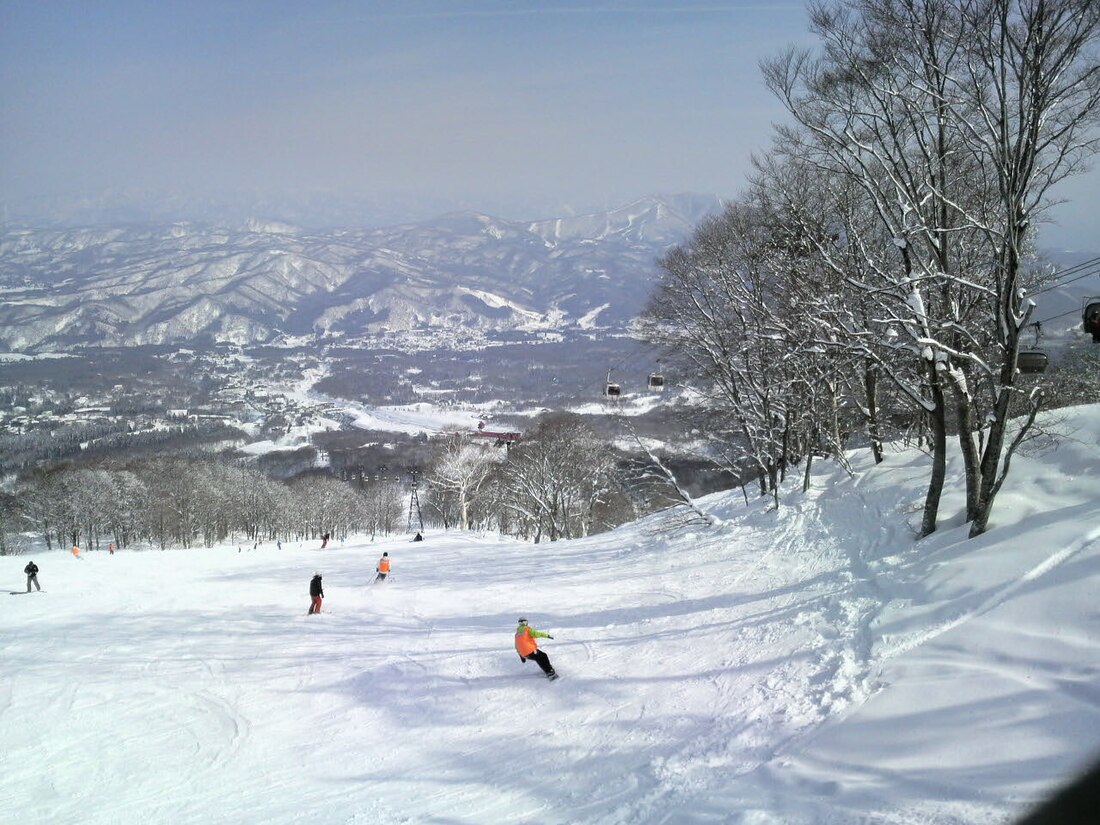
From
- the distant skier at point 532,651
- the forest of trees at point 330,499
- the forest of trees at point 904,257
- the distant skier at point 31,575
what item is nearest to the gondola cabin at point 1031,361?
the forest of trees at point 904,257

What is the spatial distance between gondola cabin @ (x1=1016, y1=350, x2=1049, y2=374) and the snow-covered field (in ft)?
7.14

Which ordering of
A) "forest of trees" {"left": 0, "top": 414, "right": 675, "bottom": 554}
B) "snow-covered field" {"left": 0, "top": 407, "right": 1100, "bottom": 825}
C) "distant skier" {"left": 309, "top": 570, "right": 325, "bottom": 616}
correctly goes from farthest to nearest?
"forest of trees" {"left": 0, "top": 414, "right": 675, "bottom": 554}, "distant skier" {"left": 309, "top": 570, "right": 325, "bottom": 616}, "snow-covered field" {"left": 0, "top": 407, "right": 1100, "bottom": 825}

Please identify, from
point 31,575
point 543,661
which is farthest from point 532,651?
point 31,575

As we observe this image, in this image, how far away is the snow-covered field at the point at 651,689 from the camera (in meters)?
5.59

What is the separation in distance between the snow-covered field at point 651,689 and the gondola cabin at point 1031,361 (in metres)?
2.18

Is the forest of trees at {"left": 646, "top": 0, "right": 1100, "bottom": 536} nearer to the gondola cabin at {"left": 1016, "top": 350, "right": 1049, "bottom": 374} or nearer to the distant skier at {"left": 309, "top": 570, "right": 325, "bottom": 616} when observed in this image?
the gondola cabin at {"left": 1016, "top": 350, "right": 1049, "bottom": 374}


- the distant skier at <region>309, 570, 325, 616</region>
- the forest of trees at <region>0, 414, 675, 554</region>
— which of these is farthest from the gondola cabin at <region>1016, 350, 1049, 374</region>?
the forest of trees at <region>0, 414, 675, 554</region>

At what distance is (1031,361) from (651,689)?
703cm

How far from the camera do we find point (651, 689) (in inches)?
340

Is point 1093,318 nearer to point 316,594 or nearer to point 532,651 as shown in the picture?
point 532,651

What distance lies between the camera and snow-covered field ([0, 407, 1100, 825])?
5586 millimetres

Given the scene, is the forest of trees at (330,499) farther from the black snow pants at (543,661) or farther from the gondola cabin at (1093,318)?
the gondola cabin at (1093,318)

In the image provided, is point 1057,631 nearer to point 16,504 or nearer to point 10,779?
point 10,779

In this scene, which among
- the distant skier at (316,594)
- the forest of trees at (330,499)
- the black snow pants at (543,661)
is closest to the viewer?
the black snow pants at (543,661)
